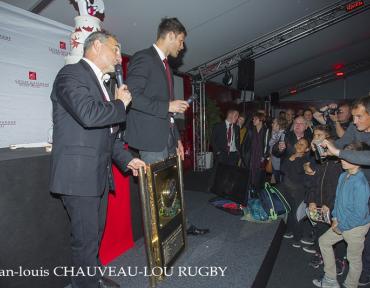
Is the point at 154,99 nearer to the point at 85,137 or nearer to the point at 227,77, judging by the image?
the point at 85,137

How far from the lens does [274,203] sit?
3.53 metres

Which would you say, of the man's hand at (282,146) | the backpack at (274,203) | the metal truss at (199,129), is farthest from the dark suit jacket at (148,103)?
the metal truss at (199,129)

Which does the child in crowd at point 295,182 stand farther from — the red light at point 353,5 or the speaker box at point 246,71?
the red light at point 353,5

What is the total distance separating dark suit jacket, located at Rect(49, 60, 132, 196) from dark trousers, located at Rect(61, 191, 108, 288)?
0.27ft

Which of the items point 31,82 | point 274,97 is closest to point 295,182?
point 31,82

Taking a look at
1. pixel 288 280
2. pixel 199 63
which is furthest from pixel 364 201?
pixel 199 63

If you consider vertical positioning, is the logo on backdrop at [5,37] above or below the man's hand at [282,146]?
above

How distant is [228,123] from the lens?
5.67m

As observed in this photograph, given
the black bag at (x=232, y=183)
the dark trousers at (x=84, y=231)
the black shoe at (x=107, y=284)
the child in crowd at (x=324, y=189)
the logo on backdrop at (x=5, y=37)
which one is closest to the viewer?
the dark trousers at (x=84, y=231)

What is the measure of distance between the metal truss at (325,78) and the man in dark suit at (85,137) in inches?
493

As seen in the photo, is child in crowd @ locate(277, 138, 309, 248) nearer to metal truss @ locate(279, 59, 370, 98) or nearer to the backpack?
the backpack

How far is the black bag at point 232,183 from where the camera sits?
4000 millimetres

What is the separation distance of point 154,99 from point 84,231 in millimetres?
1052

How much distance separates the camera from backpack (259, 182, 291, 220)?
11.4 ft
